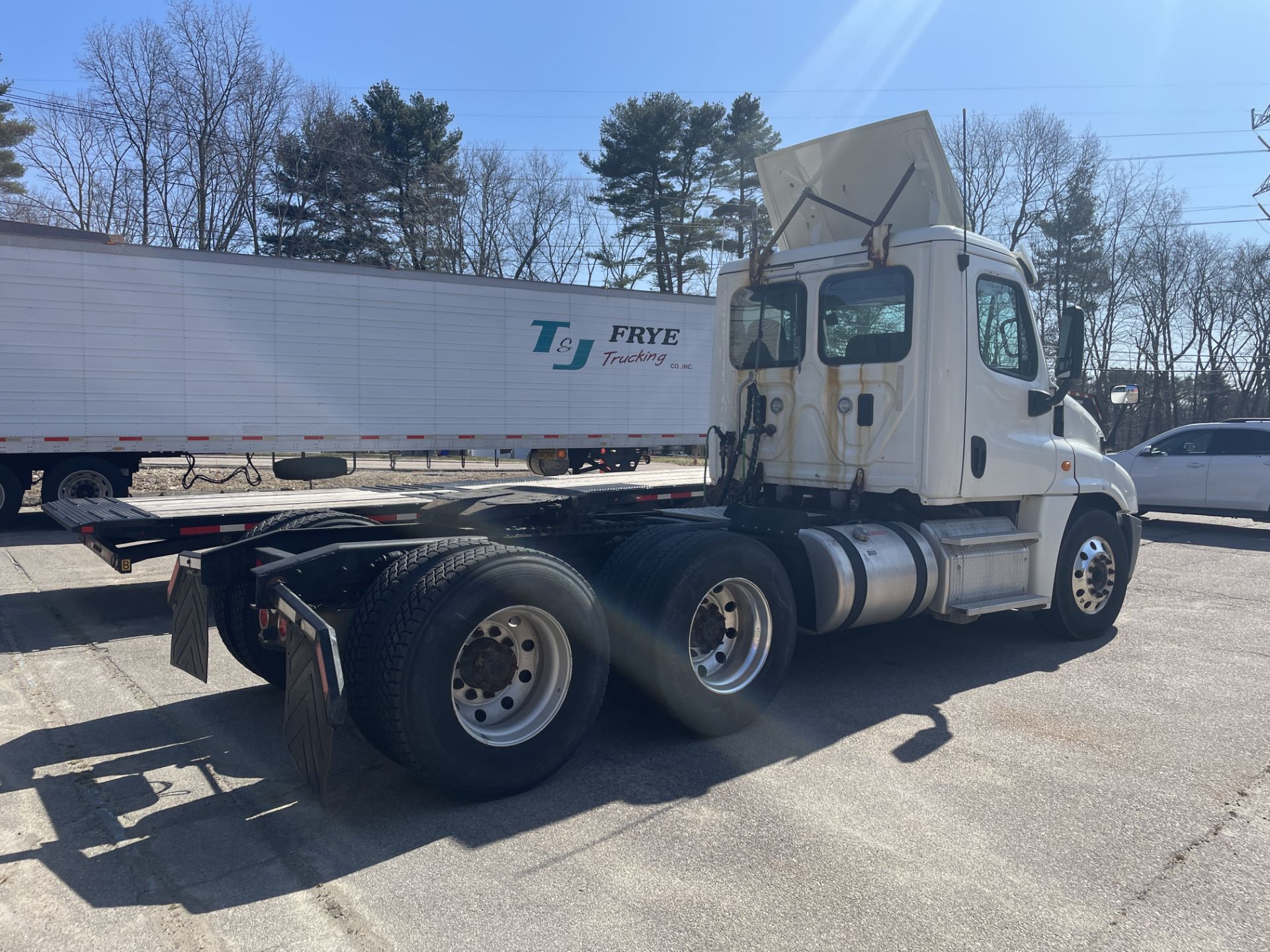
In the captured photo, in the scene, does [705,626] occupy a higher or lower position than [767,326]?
lower

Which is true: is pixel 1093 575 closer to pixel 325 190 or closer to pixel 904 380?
pixel 904 380

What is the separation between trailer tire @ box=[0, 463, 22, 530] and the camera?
12273mm

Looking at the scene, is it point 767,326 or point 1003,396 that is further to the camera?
point 767,326

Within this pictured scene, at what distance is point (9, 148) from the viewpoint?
1283 inches

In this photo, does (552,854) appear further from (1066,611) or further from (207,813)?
(1066,611)

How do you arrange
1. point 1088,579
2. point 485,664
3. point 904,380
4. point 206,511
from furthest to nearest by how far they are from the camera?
point 1088,579 → point 206,511 → point 904,380 → point 485,664

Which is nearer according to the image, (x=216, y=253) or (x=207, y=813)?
(x=207, y=813)

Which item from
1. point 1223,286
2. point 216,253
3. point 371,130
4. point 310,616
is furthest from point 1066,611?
point 1223,286

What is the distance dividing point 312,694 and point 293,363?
36.7 ft

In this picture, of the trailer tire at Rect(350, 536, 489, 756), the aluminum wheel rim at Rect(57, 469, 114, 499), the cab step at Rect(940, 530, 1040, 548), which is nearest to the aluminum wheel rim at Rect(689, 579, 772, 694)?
the trailer tire at Rect(350, 536, 489, 756)

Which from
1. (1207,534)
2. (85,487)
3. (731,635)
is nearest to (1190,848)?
(731,635)

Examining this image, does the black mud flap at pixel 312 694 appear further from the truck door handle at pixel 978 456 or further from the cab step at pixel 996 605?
the truck door handle at pixel 978 456

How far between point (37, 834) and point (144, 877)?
2.38 feet

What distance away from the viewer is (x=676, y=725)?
4.77 m
